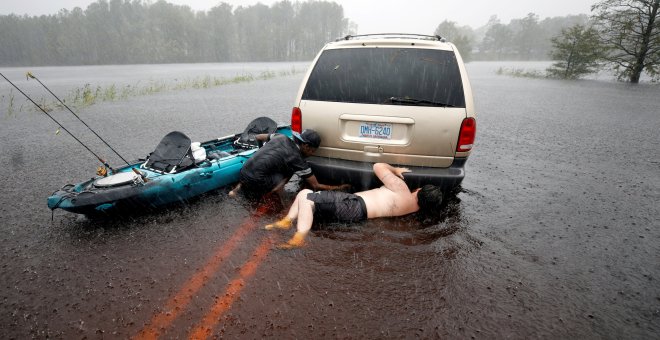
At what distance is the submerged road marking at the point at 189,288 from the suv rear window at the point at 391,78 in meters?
1.77

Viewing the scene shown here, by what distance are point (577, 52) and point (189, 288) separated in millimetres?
32399

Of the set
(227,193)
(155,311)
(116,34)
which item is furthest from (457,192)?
(116,34)

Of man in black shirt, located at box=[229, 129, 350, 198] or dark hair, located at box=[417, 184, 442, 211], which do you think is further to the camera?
man in black shirt, located at box=[229, 129, 350, 198]

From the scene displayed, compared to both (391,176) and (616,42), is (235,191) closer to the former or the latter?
(391,176)

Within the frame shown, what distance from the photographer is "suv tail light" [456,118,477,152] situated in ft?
11.2

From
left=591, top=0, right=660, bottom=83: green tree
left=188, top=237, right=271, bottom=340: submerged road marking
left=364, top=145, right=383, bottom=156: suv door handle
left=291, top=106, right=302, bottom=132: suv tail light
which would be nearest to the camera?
left=188, top=237, right=271, bottom=340: submerged road marking

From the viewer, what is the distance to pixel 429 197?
3.27 meters

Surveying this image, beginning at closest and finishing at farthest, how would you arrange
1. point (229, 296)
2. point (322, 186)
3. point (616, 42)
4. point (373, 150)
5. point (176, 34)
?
1. point (229, 296)
2. point (373, 150)
3. point (322, 186)
4. point (616, 42)
5. point (176, 34)

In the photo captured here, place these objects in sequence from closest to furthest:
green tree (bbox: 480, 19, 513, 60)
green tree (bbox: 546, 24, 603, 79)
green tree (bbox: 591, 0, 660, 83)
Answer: green tree (bbox: 591, 0, 660, 83) < green tree (bbox: 546, 24, 603, 79) < green tree (bbox: 480, 19, 513, 60)

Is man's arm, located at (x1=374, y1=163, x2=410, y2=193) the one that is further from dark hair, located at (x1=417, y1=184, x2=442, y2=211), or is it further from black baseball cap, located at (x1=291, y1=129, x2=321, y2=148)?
black baseball cap, located at (x1=291, y1=129, x2=321, y2=148)

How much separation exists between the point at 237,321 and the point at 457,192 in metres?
3.42

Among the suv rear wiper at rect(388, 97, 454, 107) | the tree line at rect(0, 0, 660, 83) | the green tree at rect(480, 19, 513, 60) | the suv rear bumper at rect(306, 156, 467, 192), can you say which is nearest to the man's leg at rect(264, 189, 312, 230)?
the suv rear bumper at rect(306, 156, 467, 192)

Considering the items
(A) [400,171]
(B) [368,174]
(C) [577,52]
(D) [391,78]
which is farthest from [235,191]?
(C) [577,52]

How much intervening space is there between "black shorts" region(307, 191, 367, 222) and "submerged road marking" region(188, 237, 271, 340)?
24.5 inches
